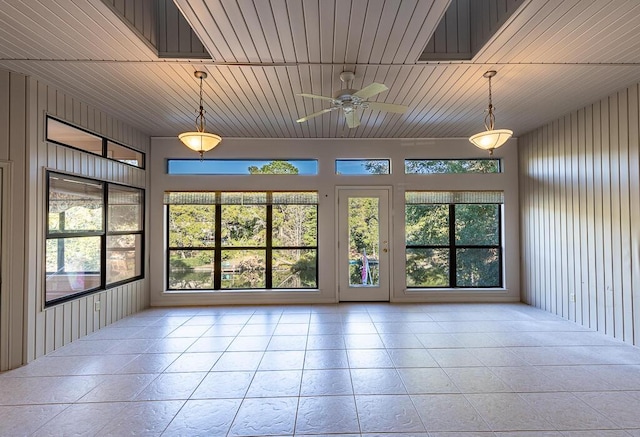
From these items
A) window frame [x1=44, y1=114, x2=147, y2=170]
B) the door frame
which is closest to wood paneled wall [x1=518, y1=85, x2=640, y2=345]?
the door frame

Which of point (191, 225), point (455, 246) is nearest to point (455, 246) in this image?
point (455, 246)

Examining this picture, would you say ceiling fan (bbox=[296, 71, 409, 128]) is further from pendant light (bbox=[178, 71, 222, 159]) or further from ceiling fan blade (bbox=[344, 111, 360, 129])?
pendant light (bbox=[178, 71, 222, 159])

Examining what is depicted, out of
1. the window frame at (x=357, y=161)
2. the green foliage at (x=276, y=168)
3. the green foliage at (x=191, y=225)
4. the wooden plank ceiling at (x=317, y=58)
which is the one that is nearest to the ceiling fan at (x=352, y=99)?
the wooden plank ceiling at (x=317, y=58)

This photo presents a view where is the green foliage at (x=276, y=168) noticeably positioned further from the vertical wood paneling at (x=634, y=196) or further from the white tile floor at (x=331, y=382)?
the vertical wood paneling at (x=634, y=196)

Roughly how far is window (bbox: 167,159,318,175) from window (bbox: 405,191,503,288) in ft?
7.23

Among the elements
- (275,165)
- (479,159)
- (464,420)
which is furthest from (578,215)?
(275,165)

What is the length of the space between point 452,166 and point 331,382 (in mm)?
4411

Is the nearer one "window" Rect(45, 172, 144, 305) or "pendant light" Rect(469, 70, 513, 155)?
"pendant light" Rect(469, 70, 513, 155)

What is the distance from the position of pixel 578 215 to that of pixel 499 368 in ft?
8.60

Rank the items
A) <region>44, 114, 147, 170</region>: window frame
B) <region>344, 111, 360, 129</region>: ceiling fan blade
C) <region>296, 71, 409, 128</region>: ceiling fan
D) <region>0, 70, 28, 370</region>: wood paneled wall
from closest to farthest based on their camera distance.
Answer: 1. <region>296, 71, 409, 128</region>: ceiling fan
2. <region>0, 70, 28, 370</region>: wood paneled wall
3. <region>344, 111, 360, 129</region>: ceiling fan blade
4. <region>44, 114, 147, 170</region>: window frame

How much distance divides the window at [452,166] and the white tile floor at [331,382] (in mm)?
2675

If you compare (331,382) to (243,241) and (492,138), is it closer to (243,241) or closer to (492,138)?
(492,138)

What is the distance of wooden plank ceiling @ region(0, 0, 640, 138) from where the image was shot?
7.61 ft

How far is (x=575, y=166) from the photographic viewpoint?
14.2 ft
